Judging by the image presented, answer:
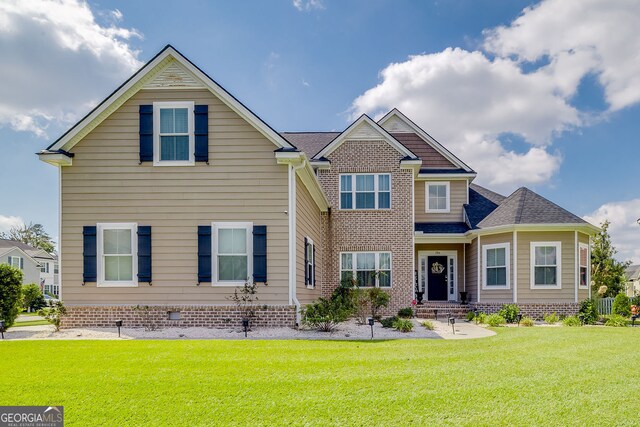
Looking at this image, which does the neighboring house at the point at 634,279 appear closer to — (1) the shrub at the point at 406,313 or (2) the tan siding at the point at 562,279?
(2) the tan siding at the point at 562,279

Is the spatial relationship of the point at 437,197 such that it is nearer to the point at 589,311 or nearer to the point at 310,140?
the point at 310,140

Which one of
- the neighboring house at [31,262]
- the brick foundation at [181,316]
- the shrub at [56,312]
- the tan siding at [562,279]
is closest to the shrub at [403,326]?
the brick foundation at [181,316]

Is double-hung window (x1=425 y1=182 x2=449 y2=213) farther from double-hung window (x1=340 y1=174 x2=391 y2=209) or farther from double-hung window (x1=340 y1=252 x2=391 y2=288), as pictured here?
double-hung window (x1=340 y1=252 x2=391 y2=288)

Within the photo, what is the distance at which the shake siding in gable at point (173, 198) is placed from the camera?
39.8ft

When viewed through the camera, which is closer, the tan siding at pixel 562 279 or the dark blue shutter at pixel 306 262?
the dark blue shutter at pixel 306 262

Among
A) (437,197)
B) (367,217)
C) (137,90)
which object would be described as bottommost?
(367,217)

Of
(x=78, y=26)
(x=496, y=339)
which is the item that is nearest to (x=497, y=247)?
(x=496, y=339)

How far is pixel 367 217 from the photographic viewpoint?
58.9ft

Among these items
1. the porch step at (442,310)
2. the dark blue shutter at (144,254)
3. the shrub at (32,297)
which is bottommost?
the shrub at (32,297)

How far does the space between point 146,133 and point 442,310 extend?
41.2 ft

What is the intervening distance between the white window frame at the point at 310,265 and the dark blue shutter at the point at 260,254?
237 centimetres

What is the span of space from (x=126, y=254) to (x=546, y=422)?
35.6 feet

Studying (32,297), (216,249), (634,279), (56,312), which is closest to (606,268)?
(216,249)

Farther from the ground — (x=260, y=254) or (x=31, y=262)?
(x=260, y=254)
